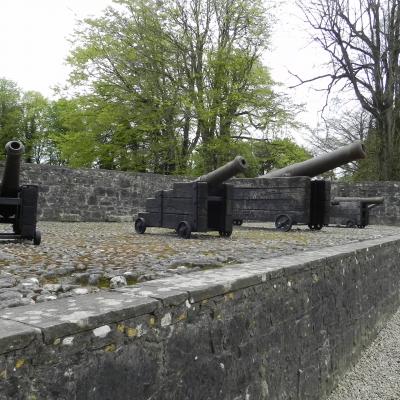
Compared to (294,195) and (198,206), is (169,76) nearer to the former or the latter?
(294,195)

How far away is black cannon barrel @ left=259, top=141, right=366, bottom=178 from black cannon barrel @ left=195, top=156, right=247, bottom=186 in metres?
3.10

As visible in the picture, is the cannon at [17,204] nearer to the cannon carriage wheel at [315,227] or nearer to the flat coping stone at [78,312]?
the flat coping stone at [78,312]

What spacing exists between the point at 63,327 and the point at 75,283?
128 cm

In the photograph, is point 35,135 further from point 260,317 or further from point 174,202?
point 260,317

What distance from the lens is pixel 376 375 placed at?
5074mm

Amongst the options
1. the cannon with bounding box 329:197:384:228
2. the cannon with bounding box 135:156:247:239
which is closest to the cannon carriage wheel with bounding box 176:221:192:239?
the cannon with bounding box 135:156:247:239

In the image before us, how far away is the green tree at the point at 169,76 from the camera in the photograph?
22266mm

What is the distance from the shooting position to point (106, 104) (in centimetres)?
2242

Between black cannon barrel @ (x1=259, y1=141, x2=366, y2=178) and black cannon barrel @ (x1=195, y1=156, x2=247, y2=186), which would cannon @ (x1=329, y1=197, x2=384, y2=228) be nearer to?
black cannon barrel @ (x1=259, y1=141, x2=366, y2=178)

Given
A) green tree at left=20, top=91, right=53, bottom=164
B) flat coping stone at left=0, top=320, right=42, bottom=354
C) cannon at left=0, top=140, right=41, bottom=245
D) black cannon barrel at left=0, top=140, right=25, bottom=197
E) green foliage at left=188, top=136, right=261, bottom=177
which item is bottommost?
flat coping stone at left=0, top=320, right=42, bottom=354

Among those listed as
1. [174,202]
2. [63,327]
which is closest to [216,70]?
[174,202]

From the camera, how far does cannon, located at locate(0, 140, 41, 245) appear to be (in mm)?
5820

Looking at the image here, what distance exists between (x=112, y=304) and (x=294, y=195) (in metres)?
8.88

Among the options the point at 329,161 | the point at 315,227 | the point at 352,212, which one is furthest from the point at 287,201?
the point at 352,212
